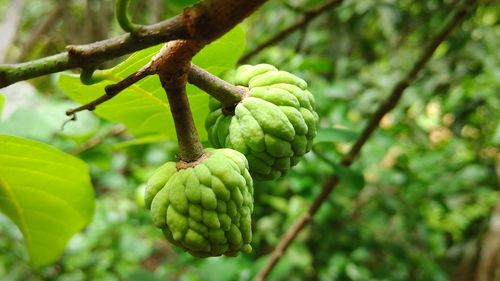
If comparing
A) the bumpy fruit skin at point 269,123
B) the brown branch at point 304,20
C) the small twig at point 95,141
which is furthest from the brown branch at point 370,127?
the small twig at point 95,141

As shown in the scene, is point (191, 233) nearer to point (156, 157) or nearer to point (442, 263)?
point (156, 157)

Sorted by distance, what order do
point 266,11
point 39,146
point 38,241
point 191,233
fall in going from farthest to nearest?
point 266,11
point 38,241
point 39,146
point 191,233

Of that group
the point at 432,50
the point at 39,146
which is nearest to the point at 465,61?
the point at 432,50

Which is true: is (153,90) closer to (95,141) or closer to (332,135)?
(332,135)

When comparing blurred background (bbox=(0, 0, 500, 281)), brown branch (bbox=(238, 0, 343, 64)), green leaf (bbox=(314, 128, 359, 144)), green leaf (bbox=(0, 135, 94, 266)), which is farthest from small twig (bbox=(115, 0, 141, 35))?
blurred background (bbox=(0, 0, 500, 281))

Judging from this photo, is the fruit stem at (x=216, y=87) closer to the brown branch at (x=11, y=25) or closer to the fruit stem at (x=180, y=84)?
the fruit stem at (x=180, y=84)

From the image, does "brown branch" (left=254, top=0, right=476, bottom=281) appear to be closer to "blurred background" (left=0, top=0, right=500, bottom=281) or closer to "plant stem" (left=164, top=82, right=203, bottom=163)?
"blurred background" (left=0, top=0, right=500, bottom=281)
